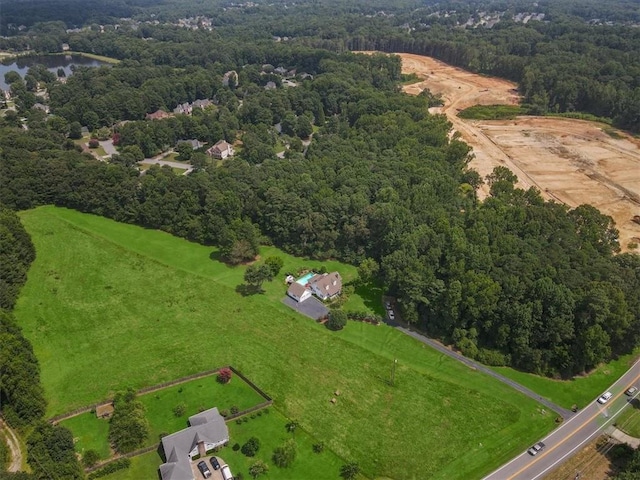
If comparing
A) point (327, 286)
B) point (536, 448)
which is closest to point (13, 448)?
point (327, 286)

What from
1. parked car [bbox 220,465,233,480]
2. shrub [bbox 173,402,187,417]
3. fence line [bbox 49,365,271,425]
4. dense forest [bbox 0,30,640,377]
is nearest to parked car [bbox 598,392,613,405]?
dense forest [bbox 0,30,640,377]

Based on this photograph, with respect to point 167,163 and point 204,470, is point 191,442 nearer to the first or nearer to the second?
point 204,470

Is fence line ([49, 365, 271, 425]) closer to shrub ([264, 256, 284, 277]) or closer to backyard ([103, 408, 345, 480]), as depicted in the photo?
backyard ([103, 408, 345, 480])

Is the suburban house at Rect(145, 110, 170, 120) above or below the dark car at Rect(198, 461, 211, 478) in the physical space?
above

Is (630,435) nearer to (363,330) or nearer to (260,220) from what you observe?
(363,330)

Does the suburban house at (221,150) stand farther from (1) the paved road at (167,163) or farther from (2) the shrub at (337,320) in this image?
(2) the shrub at (337,320)

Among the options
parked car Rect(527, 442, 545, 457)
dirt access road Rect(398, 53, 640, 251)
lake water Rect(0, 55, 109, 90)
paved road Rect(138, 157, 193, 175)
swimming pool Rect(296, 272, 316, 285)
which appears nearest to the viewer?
Result: parked car Rect(527, 442, 545, 457)
